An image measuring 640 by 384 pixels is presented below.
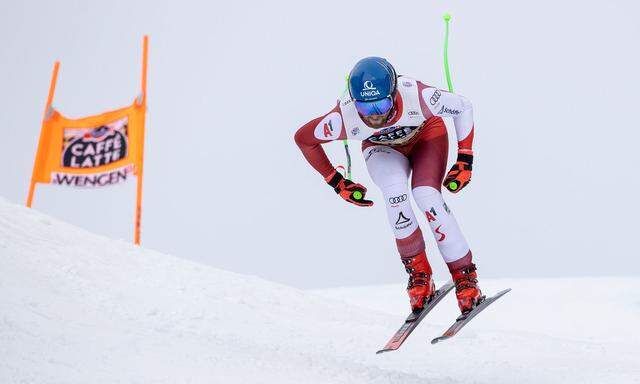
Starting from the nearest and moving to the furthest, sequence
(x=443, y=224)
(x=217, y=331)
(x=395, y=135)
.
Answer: (x=443, y=224) < (x=395, y=135) < (x=217, y=331)

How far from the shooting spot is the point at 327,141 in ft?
24.0

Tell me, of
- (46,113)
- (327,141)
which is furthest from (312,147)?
(46,113)

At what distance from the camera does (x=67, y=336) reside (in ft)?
23.9

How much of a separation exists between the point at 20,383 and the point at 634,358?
698 centimetres

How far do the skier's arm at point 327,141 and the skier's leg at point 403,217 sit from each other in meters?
0.21

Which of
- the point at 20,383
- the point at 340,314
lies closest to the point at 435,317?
the point at 340,314

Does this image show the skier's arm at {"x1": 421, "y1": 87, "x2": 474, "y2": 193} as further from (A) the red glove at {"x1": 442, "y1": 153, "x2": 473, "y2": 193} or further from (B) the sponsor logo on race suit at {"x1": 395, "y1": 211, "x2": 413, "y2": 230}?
(B) the sponsor logo on race suit at {"x1": 395, "y1": 211, "x2": 413, "y2": 230}

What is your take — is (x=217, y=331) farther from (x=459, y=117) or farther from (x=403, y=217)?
(x=459, y=117)

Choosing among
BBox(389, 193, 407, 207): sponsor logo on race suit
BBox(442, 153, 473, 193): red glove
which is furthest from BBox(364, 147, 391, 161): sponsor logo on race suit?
BBox(442, 153, 473, 193): red glove

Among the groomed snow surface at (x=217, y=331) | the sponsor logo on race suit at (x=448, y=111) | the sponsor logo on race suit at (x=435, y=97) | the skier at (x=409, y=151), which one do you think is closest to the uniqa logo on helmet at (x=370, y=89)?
the skier at (x=409, y=151)

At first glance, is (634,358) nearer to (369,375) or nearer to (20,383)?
(369,375)

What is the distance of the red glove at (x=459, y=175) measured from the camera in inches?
265

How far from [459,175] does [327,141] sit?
127 centimetres

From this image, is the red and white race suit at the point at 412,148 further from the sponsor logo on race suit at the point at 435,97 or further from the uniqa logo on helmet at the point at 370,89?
the uniqa logo on helmet at the point at 370,89
